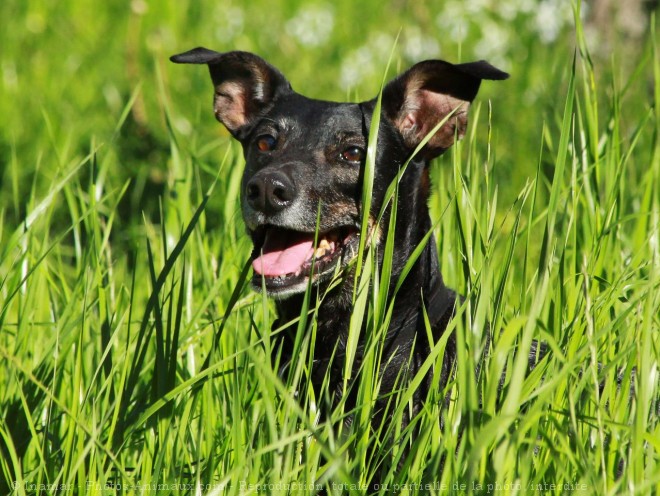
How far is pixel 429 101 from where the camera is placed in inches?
137

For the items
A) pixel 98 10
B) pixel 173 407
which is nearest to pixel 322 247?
pixel 173 407

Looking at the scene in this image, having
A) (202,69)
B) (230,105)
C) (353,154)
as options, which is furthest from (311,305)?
(202,69)

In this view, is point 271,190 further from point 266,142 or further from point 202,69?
point 202,69

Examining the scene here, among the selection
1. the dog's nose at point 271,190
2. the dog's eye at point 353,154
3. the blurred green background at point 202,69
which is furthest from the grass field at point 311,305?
the dog's eye at point 353,154

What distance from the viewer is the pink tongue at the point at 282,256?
304 centimetres

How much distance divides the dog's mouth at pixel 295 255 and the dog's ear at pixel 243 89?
0.70m

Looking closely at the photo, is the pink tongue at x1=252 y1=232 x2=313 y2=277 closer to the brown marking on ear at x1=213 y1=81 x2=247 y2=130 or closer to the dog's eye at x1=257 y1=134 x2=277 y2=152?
the dog's eye at x1=257 y1=134 x2=277 y2=152

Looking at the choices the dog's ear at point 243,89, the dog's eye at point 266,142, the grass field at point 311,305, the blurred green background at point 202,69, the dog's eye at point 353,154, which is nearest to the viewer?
the grass field at point 311,305

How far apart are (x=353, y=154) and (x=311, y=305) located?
0.57 meters

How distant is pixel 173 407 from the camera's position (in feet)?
8.15

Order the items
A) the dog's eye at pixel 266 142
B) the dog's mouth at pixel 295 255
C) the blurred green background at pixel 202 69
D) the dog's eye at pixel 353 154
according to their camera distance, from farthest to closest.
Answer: the blurred green background at pixel 202 69 → the dog's eye at pixel 266 142 → the dog's eye at pixel 353 154 → the dog's mouth at pixel 295 255

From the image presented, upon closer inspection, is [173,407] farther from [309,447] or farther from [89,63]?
[89,63]

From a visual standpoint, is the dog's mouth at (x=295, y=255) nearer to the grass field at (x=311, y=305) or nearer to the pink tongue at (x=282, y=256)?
the pink tongue at (x=282, y=256)

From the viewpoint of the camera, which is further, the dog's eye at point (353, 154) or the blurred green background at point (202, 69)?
the blurred green background at point (202, 69)
